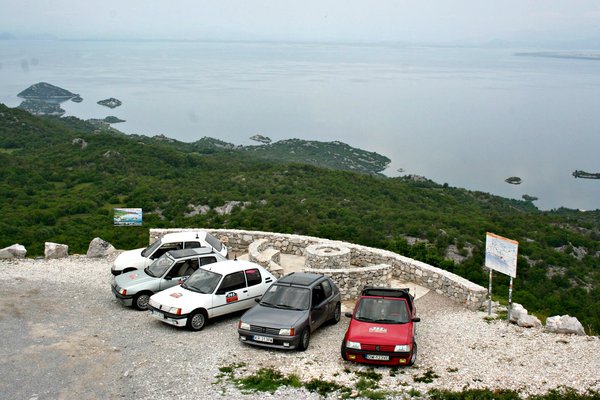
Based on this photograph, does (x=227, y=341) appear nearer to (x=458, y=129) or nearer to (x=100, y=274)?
(x=100, y=274)

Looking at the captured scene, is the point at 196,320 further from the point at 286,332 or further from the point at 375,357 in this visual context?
the point at 375,357

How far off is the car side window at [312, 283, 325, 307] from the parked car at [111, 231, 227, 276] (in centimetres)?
439

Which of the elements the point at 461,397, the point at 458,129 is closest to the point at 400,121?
the point at 458,129

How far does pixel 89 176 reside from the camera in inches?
1761

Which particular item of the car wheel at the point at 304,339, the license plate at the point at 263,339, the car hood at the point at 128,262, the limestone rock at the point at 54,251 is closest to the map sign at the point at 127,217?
the limestone rock at the point at 54,251

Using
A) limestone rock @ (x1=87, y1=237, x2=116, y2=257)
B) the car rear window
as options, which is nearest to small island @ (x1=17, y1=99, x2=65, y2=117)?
limestone rock @ (x1=87, y1=237, x2=116, y2=257)

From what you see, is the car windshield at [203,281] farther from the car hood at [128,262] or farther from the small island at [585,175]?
the small island at [585,175]

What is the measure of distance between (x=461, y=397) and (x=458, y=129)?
139834 millimetres

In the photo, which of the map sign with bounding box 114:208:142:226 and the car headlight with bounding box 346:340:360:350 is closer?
the car headlight with bounding box 346:340:360:350

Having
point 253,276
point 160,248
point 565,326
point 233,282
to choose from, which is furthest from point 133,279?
point 565,326

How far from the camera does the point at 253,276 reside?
47.8 feet

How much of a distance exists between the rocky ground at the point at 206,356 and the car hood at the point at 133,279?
0.67 meters

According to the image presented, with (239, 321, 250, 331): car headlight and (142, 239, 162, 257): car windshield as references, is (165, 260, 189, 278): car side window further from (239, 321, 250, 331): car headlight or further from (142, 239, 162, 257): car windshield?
(239, 321, 250, 331): car headlight

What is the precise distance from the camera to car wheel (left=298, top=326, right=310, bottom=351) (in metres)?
12.0
